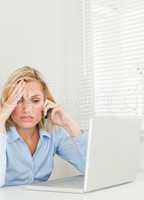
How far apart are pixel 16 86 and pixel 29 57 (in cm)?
48

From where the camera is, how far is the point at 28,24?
215 cm

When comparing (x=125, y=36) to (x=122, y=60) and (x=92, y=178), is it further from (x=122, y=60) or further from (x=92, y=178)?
(x=92, y=178)

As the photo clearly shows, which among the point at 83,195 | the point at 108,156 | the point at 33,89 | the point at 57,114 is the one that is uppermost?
the point at 33,89

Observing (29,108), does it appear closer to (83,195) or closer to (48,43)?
(83,195)

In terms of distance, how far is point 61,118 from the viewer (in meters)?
1.79

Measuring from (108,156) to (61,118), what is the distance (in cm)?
42

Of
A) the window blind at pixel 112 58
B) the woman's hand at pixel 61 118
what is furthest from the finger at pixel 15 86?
the window blind at pixel 112 58

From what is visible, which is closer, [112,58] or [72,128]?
[72,128]

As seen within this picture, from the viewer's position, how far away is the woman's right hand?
5.29ft

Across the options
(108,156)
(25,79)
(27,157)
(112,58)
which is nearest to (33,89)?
(25,79)

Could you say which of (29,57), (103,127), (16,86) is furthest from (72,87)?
(103,127)

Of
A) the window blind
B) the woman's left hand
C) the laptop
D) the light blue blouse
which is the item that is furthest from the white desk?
the window blind

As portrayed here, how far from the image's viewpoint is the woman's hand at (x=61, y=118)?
176cm

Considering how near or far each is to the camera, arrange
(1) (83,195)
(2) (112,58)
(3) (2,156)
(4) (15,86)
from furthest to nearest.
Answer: (2) (112,58) < (4) (15,86) < (3) (2,156) < (1) (83,195)
